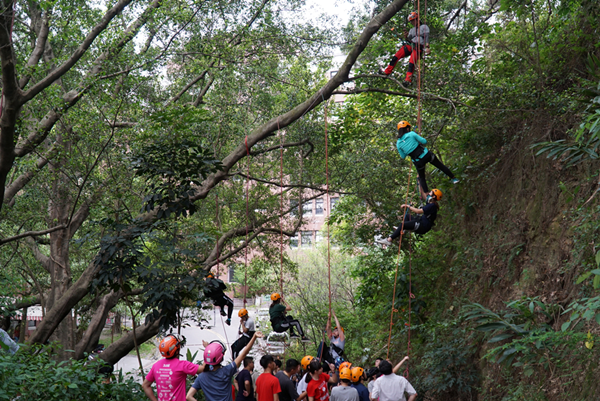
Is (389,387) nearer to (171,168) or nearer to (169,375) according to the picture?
(169,375)

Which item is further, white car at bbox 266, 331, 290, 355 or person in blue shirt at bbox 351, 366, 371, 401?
white car at bbox 266, 331, 290, 355

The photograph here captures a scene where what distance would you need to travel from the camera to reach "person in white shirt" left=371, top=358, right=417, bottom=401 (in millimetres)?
4914

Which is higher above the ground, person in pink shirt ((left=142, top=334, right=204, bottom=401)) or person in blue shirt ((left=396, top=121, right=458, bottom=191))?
person in blue shirt ((left=396, top=121, right=458, bottom=191))

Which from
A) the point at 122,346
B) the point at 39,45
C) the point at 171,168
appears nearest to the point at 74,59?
the point at 39,45

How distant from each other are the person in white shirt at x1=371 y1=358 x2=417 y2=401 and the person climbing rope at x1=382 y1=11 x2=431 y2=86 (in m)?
4.83

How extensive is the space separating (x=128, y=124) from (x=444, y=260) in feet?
20.9

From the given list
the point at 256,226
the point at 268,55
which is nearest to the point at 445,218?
the point at 256,226

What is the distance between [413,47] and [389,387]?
5.38 metres

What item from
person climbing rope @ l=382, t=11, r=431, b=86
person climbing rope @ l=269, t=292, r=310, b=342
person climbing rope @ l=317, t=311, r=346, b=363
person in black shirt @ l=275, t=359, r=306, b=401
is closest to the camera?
person in black shirt @ l=275, t=359, r=306, b=401

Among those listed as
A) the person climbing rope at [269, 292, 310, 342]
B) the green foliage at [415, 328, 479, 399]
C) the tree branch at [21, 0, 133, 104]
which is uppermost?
the tree branch at [21, 0, 133, 104]

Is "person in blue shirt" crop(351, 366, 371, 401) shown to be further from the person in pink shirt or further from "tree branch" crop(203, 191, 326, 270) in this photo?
"tree branch" crop(203, 191, 326, 270)

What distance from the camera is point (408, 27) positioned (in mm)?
8703

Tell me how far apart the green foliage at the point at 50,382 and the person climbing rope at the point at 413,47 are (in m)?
6.16

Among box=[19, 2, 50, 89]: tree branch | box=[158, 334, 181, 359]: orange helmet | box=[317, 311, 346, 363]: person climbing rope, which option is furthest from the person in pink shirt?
box=[19, 2, 50, 89]: tree branch
